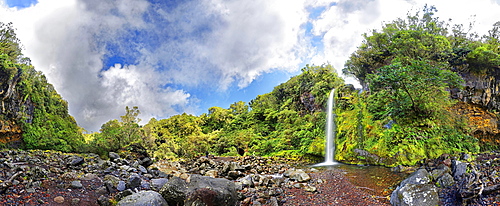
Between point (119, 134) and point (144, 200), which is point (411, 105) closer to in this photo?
point (144, 200)

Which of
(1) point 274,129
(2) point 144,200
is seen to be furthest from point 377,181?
(1) point 274,129

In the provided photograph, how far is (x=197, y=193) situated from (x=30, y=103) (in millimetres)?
14905

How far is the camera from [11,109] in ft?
41.2

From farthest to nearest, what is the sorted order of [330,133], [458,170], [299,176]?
[330,133] → [299,176] → [458,170]

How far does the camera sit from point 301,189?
7.27 m

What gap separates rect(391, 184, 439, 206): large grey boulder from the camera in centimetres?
502

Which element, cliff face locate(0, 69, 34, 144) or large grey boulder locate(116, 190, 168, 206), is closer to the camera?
large grey boulder locate(116, 190, 168, 206)

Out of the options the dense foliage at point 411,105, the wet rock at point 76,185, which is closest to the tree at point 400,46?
the dense foliage at point 411,105

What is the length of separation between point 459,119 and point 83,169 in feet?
61.0

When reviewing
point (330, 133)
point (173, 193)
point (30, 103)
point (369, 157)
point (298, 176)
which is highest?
point (30, 103)

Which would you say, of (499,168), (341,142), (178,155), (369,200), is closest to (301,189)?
(369,200)

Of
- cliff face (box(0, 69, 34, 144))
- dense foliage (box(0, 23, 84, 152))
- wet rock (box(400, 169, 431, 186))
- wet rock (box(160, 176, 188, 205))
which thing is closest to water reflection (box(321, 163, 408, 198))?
wet rock (box(400, 169, 431, 186))

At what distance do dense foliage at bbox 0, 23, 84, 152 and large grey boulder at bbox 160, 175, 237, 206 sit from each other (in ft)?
35.6

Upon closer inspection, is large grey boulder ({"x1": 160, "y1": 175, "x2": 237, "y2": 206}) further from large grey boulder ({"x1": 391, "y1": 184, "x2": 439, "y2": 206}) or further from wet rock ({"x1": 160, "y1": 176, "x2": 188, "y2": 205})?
large grey boulder ({"x1": 391, "y1": 184, "x2": 439, "y2": 206})
